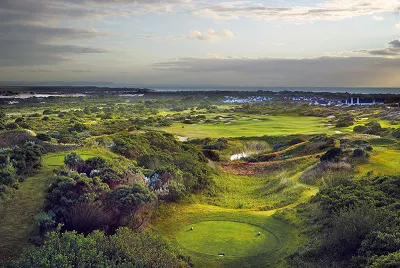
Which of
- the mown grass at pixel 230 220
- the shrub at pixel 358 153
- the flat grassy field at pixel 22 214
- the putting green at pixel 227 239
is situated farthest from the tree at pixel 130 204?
the shrub at pixel 358 153

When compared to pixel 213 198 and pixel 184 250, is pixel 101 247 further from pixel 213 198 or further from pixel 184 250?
pixel 213 198

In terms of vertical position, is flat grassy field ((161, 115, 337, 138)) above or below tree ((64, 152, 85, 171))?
below

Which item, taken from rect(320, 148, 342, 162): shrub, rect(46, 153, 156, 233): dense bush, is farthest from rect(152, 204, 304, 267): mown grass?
rect(320, 148, 342, 162): shrub

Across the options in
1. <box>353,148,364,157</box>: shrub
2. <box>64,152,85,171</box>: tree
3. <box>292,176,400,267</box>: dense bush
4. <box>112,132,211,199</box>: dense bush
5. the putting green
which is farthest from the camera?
<box>353,148,364,157</box>: shrub

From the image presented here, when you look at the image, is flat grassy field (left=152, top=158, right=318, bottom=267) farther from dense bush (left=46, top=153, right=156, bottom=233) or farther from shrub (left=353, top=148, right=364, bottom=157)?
shrub (left=353, top=148, right=364, bottom=157)

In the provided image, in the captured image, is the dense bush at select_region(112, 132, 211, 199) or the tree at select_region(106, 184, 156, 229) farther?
the dense bush at select_region(112, 132, 211, 199)

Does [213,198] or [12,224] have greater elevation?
[12,224]

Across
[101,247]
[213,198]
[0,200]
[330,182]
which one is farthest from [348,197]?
[0,200]

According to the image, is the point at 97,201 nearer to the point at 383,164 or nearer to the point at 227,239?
the point at 227,239

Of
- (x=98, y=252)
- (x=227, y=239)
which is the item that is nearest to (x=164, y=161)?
(x=227, y=239)
